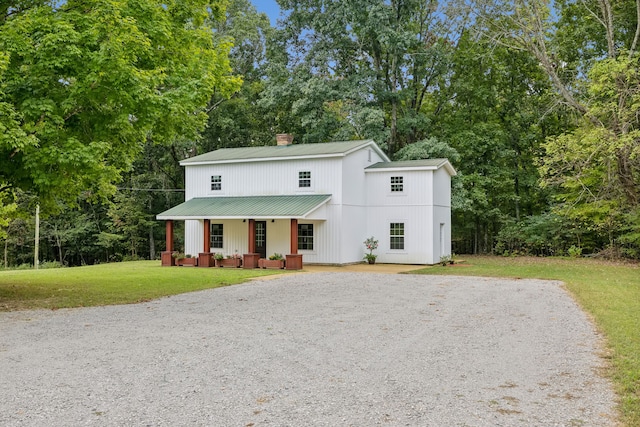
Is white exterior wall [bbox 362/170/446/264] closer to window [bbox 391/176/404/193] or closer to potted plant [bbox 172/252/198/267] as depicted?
window [bbox 391/176/404/193]

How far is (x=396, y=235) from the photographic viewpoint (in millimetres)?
24250

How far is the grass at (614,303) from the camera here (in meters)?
5.37

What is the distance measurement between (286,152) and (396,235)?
6371 millimetres

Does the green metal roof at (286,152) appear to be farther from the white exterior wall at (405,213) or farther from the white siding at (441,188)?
the white siding at (441,188)

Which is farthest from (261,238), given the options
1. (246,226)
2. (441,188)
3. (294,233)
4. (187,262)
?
(441,188)

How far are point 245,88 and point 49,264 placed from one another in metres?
17.0

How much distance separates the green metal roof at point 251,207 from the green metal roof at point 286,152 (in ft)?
5.93

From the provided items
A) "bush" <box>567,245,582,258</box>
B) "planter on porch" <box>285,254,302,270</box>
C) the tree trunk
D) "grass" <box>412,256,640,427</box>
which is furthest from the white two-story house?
the tree trunk

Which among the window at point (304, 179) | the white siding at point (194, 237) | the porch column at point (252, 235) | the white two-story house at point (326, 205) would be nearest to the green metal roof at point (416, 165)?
the white two-story house at point (326, 205)

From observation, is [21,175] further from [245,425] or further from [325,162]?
[325,162]

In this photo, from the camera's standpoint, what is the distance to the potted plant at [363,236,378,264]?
939 inches

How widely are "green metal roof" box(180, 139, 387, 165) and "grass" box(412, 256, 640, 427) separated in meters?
6.59

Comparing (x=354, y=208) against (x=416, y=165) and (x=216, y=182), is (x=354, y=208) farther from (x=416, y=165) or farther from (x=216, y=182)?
(x=216, y=182)

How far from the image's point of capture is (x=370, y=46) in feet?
104
